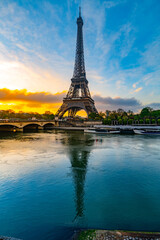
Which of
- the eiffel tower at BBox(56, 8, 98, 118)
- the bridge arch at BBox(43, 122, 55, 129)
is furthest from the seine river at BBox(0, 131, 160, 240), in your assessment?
the eiffel tower at BBox(56, 8, 98, 118)

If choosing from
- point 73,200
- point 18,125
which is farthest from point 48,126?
point 73,200

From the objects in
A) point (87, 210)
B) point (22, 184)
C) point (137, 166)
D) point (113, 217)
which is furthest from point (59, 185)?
point (137, 166)

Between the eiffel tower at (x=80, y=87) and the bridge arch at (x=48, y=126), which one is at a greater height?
the eiffel tower at (x=80, y=87)

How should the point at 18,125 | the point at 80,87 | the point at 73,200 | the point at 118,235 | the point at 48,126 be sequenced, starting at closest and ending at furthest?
the point at 118,235 → the point at 73,200 → the point at 18,125 → the point at 48,126 → the point at 80,87

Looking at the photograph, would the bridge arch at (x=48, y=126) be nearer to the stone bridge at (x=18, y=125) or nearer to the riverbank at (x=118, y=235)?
the stone bridge at (x=18, y=125)

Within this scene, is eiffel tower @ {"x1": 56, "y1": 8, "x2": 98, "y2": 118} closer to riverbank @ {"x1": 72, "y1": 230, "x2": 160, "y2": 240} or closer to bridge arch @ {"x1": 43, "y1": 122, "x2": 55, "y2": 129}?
bridge arch @ {"x1": 43, "y1": 122, "x2": 55, "y2": 129}

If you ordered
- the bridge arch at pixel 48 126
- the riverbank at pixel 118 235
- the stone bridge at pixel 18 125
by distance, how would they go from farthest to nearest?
the bridge arch at pixel 48 126, the stone bridge at pixel 18 125, the riverbank at pixel 118 235

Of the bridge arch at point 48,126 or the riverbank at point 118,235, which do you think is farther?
the bridge arch at point 48,126

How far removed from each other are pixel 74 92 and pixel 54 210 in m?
87.5

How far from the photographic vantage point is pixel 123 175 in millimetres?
12430

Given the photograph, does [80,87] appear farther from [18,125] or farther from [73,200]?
[73,200]

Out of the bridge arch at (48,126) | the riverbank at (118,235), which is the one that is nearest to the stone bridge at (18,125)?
the bridge arch at (48,126)

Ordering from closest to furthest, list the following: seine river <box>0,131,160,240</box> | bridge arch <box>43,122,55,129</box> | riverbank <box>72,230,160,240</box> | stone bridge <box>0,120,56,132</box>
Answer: riverbank <box>72,230,160,240</box> → seine river <box>0,131,160,240</box> → stone bridge <box>0,120,56,132</box> → bridge arch <box>43,122,55,129</box>

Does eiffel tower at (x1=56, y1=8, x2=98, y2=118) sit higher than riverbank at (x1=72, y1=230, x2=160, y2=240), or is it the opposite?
eiffel tower at (x1=56, y1=8, x2=98, y2=118)
